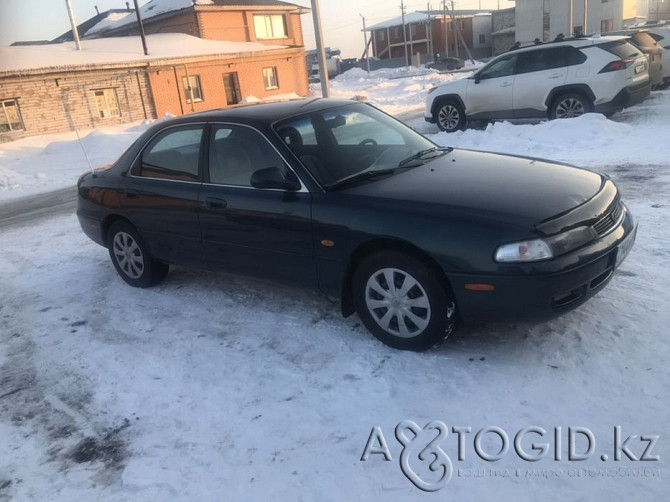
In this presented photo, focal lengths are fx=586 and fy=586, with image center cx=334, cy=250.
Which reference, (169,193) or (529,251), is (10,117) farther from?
(529,251)

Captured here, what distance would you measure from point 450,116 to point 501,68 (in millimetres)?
1488

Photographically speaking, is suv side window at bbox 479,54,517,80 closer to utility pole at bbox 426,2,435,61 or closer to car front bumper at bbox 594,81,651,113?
→ car front bumper at bbox 594,81,651,113

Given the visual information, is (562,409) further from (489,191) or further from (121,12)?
(121,12)

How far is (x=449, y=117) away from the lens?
527 inches

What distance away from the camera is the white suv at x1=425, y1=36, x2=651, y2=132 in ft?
37.0

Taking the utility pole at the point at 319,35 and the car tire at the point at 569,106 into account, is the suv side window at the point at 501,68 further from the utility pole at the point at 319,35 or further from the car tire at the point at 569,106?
the utility pole at the point at 319,35

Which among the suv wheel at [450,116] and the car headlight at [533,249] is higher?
the car headlight at [533,249]

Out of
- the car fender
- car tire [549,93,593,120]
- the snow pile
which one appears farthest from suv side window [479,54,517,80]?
the snow pile

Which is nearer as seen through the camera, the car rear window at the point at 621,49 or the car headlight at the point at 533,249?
the car headlight at the point at 533,249

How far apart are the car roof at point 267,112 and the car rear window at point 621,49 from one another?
27.8 ft

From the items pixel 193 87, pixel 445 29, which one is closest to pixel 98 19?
pixel 193 87

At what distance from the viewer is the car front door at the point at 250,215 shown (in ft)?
13.7

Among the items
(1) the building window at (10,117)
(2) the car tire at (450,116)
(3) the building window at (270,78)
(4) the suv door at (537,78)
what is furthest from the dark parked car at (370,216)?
(3) the building window at (270,78)

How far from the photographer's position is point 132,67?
26.1 meters
